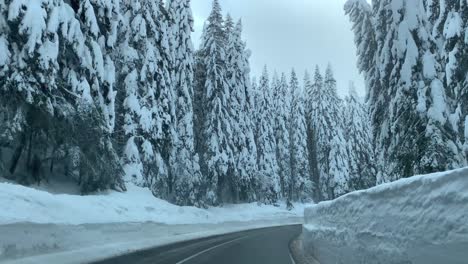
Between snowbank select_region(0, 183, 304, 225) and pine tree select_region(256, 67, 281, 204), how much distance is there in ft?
83.3

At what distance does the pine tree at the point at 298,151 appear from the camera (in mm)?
75750

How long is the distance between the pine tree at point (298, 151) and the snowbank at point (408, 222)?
64.8m

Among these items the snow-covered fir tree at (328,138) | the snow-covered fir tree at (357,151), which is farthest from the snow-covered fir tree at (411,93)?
the snow-covered fir tree at (357,151)

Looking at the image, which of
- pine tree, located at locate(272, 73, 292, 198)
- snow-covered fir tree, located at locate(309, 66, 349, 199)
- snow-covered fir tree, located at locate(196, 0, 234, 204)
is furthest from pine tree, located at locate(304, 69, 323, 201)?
snow-covered fir tree, located at locate(196, 0, 234, 204)

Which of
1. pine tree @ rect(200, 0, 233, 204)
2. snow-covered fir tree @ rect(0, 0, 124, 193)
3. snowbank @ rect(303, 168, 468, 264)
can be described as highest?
pine tree @ rect(200, 0, 233, 204)

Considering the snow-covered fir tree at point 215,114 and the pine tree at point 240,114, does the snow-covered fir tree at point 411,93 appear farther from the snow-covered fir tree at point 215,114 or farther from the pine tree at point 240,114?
the pine tree at point 240,114

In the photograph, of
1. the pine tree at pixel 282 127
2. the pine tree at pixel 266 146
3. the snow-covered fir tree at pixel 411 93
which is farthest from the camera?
the pine tree at pixel 282 127

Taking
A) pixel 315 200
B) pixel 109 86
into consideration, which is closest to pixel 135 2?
pixel 109 86

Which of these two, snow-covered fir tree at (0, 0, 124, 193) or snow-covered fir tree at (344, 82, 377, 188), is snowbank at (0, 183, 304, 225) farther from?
snow-covered fir tree at (344, 82, 377, 188)

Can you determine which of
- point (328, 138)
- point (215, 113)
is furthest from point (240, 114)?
point (328, 138)

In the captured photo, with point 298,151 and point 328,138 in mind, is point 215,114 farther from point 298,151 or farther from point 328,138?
point 328,138

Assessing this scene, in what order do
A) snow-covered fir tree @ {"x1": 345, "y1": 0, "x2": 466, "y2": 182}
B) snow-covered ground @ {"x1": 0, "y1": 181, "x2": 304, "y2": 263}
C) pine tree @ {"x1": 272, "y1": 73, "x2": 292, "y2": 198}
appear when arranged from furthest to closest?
pine tree @ {"x1": 272, "y1": 73, "x2": 292, "y2": 198}
snow-covered fir tree @ {"x1": 345, "y1": 0, "x2": 466, "y2": 182}
snow-covered ground @ {"x1": 0, "y1": 181, "x2": 304, "y2": 263}

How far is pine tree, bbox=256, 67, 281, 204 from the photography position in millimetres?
60125

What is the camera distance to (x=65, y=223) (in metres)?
14.4
